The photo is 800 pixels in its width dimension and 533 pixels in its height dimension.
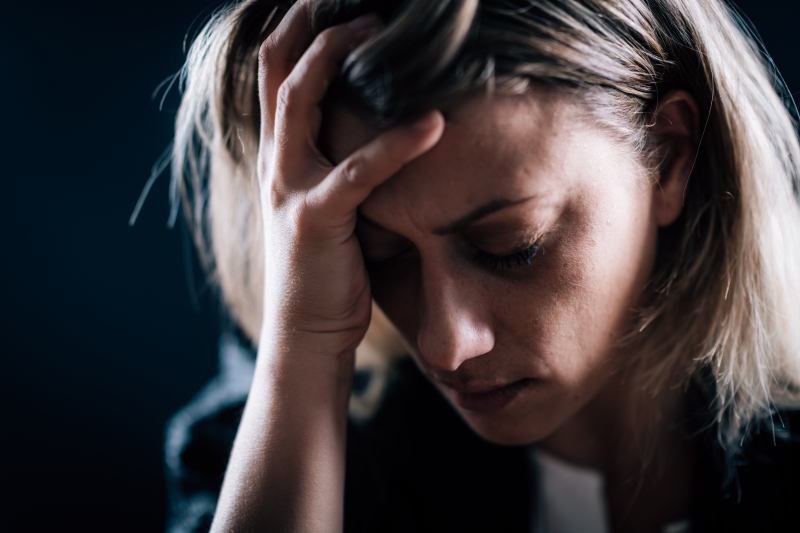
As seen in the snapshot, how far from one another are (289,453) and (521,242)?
0.43 m

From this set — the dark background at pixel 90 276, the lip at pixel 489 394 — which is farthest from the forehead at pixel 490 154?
the dark background at pixel 90 276

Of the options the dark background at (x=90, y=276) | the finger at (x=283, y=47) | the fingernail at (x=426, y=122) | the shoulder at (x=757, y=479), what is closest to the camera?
the fingernail at (x=426, y=122)

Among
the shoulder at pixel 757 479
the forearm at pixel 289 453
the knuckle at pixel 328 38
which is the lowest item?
the shoulder at pixel 757 479

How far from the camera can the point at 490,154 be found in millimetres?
662

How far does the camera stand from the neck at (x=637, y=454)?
1072 millimetres

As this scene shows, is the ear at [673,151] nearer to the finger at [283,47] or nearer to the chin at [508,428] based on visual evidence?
the chin at [508,428]

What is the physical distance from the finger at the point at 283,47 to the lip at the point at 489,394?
1.54ft

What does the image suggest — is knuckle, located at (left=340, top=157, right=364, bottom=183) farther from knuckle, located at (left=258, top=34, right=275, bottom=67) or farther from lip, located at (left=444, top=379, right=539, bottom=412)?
lip, located at (left=444, top=379, right=539, bottom=412)

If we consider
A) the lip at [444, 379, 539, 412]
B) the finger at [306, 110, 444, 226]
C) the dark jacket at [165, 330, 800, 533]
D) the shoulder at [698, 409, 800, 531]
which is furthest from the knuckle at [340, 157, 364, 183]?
the shoulder at [698, 409, 800, 531]

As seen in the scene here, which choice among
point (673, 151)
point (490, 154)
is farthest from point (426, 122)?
point (673, 151)

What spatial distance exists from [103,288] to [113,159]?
30cm

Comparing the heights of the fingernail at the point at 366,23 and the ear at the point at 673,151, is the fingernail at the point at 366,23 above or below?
A: above

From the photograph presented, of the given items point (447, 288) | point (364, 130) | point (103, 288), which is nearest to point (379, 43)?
point (364, 130)

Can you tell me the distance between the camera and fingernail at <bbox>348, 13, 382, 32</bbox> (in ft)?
2.30
